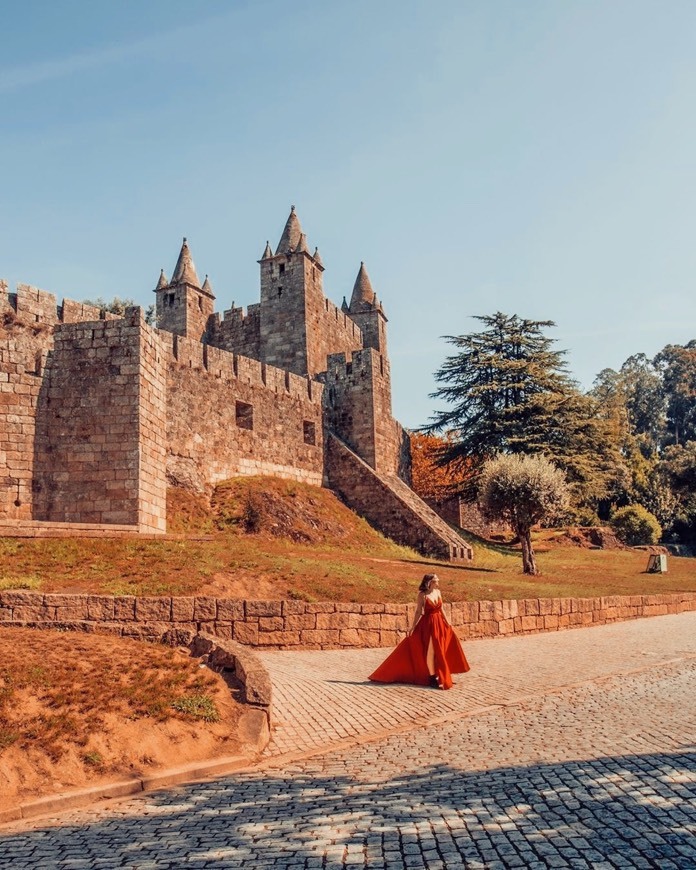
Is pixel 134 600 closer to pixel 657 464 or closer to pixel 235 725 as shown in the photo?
pixel 235 725

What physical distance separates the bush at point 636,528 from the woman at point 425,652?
112 ft

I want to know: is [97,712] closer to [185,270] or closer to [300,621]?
[300,621]

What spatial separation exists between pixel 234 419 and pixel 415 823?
76.5 ft

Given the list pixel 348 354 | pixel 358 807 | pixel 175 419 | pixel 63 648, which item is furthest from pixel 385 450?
pixel 358 807

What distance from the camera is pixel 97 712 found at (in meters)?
6.97

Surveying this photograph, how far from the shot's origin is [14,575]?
11.8 metres

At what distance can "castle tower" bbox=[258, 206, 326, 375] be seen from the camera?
35.9 meters

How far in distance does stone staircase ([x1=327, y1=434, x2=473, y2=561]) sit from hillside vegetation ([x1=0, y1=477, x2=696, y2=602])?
81cm

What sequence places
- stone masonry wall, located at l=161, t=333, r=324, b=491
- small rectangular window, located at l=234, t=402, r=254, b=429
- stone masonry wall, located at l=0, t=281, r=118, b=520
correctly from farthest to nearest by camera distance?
small rectangular window, located at l=234, t=402, r=254, b=429, stone masonry wall, located at l=161, t=333, r=324, b=491, stone masonry wall, located at l=0, t=281, r=118, b=520

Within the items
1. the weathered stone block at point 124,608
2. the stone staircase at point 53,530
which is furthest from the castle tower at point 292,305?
the weathered stone block at point 124,608

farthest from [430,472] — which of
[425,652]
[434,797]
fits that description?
[434,797]

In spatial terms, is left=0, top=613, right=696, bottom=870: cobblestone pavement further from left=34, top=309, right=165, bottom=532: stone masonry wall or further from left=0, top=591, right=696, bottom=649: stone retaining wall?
left=34, top=309, right=165, bottom=532: stone masonry wall

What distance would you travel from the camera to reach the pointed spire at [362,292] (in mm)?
44344

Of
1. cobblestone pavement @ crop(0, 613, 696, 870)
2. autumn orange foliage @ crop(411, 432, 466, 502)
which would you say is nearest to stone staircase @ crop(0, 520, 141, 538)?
cobblestone pavement @ crop(0, 613, 696, 870)
